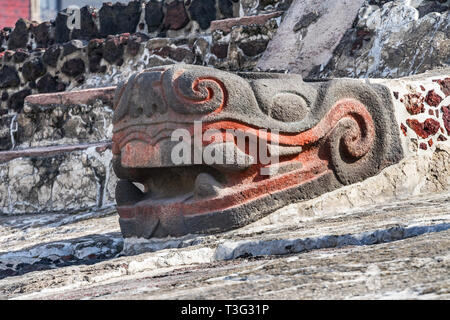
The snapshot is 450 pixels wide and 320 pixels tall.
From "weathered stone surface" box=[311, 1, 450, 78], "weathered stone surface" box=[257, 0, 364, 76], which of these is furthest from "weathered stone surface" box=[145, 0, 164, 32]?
"weathered stone surface" box=[311, 1, 450, 78]

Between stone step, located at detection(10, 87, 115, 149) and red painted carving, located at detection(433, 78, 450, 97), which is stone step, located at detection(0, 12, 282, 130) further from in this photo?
red painted carving, located at detection(433, 78, 450, 97)

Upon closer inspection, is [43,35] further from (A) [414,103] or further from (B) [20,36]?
(A) [414,103]

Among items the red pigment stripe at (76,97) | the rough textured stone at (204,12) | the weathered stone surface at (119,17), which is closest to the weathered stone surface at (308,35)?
the rough textured stone at (204,12)

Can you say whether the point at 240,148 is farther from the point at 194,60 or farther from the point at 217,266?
the point at 194,60

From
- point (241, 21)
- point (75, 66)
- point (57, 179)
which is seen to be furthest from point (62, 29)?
point (57, 179)

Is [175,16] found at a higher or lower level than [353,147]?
higher

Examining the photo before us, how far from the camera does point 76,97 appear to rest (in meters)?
5.09

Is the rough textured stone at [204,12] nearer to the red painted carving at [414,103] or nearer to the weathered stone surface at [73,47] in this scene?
the weathered stone surface at [73,47]

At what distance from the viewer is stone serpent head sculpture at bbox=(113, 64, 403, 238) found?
288 centimetres

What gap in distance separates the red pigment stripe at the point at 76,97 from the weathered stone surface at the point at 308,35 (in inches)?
36.8

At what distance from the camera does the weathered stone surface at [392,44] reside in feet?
13.4

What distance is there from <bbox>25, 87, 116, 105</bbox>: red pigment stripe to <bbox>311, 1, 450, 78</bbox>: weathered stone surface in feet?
4.26

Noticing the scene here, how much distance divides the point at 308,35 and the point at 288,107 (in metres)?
1.93
